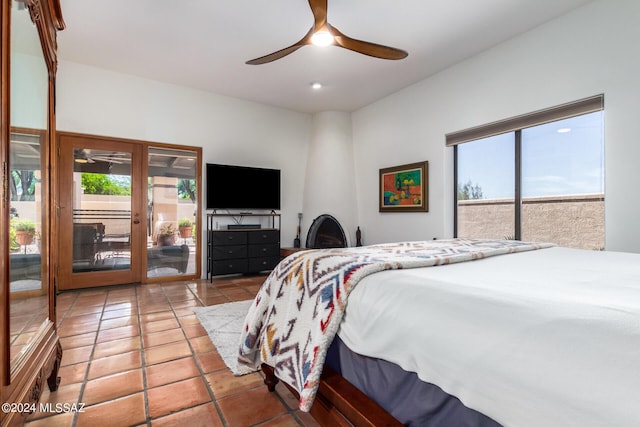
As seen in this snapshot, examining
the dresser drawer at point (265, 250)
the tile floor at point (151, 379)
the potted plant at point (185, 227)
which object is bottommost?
the tile floor at point (151, 379)

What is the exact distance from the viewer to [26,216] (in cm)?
115

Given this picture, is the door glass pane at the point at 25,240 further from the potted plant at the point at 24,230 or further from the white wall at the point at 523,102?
the white wall at the point at 523,102

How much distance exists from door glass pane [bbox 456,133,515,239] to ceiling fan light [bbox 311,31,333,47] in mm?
2258

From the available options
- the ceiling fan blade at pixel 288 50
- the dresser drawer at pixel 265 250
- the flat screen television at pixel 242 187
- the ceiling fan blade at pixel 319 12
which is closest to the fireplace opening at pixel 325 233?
the dresser drawer at pixel 265 250

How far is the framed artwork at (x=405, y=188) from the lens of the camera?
13.6 feet

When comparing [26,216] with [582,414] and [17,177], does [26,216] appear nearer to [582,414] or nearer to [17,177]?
[17,177]

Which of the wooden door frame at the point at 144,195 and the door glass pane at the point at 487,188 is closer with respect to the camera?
the door glass pane at the point at 487,188

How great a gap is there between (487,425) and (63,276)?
464cm

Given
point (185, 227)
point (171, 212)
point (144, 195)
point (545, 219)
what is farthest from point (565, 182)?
point (144, 195)

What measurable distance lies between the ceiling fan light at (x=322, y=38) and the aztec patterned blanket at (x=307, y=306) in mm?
1767

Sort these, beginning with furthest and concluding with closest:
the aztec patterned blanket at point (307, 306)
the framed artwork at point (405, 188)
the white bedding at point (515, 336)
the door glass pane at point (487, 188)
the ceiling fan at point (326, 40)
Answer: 1. the framed artwork at point (405, 188)
2. the door glass pane at point (487, 188)
3. the ceiling fan at point (326, 40)
4. the aztec patterned blanket at point (307, 306)
5. the white bedding at point (515, 336)

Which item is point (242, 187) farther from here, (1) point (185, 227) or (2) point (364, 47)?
(2) point (364, 47)

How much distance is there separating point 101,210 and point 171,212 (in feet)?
2.67

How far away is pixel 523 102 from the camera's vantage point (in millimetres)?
3154
